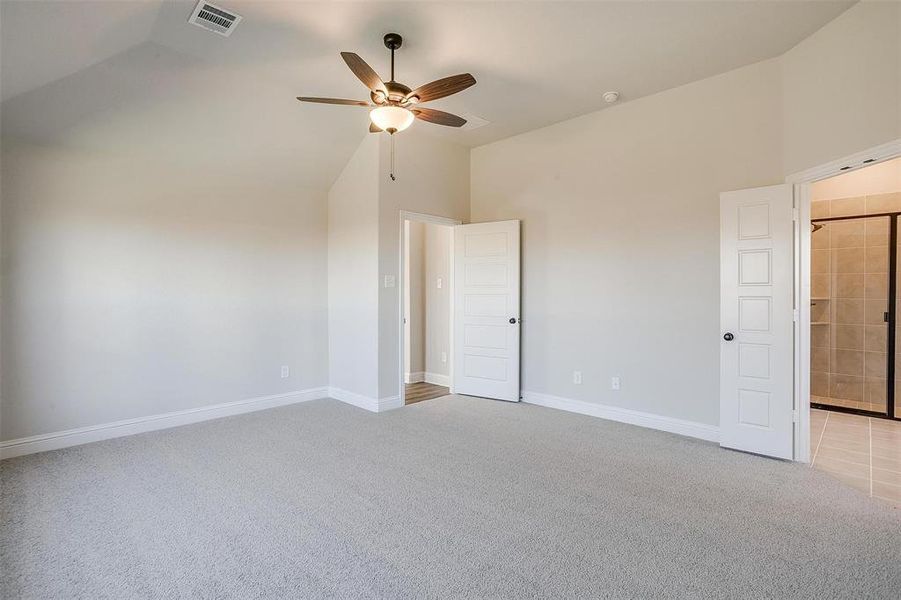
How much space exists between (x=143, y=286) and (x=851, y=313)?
22.9ft

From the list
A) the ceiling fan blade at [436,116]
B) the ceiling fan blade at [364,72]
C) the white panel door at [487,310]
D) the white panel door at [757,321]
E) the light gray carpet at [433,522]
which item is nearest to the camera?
the light gray carpet at [433,522]

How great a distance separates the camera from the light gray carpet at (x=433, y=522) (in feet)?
6.35

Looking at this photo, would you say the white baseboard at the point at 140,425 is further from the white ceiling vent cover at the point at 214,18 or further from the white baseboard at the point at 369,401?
the white ceiling vent cover at the point at 214,18

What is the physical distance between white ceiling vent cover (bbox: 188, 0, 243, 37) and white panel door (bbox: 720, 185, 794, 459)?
12.4 feet

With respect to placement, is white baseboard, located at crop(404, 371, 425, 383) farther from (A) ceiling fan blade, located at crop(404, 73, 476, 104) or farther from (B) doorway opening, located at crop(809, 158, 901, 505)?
(B) doorway opening, located at crop(809, 158, 901, 505)

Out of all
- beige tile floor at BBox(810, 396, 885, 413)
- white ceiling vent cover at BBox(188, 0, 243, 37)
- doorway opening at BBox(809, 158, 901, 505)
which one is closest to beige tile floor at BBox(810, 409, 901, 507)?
doorway opening at BBox(809, 158, 901, 505)

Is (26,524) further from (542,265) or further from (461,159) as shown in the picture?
(461,159)

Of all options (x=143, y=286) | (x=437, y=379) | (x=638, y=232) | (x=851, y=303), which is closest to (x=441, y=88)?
(x=638, y=232)

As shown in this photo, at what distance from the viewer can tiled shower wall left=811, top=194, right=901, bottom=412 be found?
4430 millimetres

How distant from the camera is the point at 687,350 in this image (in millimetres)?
3896

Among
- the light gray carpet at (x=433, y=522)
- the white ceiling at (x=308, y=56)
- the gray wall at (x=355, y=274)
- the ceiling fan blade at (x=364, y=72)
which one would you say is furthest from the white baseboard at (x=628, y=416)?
the ceiling fan blade at (x=364, y=72)

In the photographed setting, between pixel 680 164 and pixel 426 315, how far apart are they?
3690 mm

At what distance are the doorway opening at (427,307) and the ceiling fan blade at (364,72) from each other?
323cm

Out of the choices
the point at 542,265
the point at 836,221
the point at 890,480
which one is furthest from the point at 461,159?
the point at 890,480
